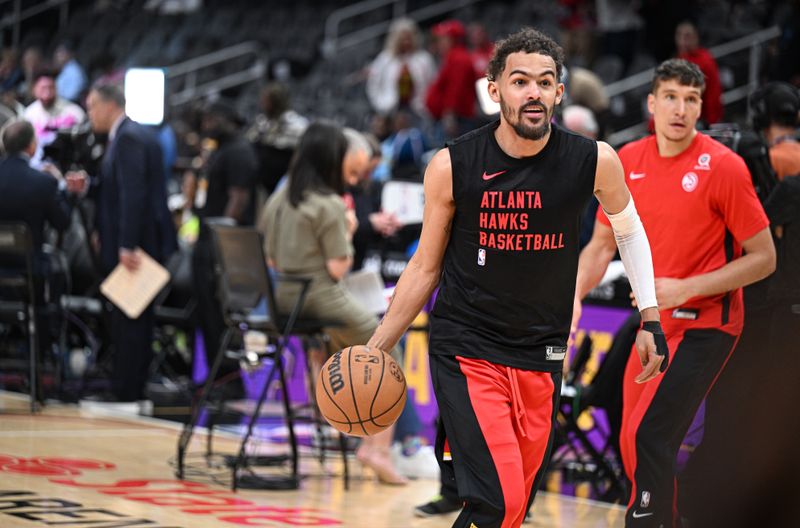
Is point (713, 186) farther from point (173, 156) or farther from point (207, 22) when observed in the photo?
point (207, 22)

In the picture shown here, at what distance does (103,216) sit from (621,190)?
568 cm

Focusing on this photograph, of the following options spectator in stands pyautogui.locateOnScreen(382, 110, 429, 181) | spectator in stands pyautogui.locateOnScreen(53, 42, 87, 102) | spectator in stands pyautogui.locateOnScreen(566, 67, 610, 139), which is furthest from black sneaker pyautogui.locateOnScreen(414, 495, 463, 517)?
spectator in stands pyautogui.locateOnScreen(53, 42, 87, 102)

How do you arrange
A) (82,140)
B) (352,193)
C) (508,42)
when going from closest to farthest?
(508,42) < (352,193) < (82,140)

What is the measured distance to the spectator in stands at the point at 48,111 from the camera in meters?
11.5

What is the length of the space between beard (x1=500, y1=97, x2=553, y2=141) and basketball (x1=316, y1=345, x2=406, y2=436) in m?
0.84

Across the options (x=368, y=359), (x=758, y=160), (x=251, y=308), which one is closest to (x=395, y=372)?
(x=368, y=359)

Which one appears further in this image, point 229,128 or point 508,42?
point 229,128

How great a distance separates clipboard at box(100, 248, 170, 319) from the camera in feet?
28.6

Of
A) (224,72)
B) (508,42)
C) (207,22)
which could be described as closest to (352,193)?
(508,42)

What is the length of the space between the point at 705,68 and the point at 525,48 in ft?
22.8

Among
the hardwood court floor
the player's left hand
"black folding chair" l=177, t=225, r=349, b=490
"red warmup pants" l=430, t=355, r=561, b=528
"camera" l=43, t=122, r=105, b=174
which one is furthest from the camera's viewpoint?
"camera" l=43, t=122, r=105, b=174

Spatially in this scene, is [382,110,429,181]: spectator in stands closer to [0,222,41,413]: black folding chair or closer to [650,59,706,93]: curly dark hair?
[0,222,41,413]: black folding chair

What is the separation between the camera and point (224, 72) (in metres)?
19.9

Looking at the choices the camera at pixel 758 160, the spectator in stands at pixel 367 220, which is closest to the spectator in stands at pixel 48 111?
the spectator in stands at pixel 367 220
